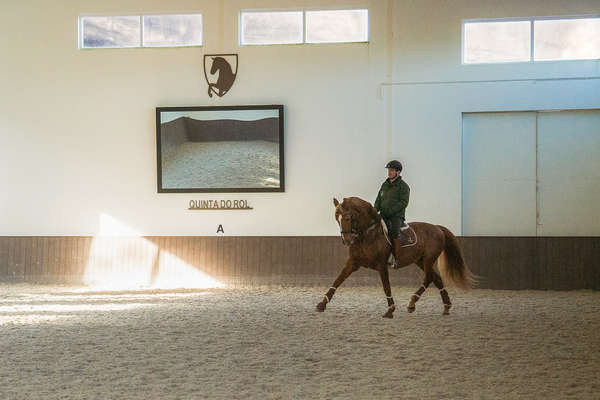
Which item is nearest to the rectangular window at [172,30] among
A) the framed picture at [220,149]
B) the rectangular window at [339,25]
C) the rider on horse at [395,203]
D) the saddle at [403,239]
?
the framed picture at [220,149]

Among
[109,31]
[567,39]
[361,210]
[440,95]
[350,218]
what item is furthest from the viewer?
[109,31]

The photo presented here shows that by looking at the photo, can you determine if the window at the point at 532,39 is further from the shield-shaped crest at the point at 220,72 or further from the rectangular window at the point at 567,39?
the shield-shaped crest at the point at 220,72

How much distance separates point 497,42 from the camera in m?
10.1

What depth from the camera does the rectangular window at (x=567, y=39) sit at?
997cm

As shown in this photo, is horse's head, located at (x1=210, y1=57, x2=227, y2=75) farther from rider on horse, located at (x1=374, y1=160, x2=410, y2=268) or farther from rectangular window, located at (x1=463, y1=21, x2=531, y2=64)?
rider on horse, located at (x1=374, y1=160, x2=410, y2=268)

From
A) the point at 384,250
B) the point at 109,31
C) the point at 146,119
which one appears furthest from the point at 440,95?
the point at 109,31

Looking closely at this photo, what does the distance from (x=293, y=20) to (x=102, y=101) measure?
320 cm

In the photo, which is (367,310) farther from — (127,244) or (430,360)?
(127,244)

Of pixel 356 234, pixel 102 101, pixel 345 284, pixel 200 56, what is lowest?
pixel 345 284

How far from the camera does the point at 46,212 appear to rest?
10.9m

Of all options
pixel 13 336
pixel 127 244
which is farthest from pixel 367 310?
pixel 127 244

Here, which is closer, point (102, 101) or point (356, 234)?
point (356, 234)

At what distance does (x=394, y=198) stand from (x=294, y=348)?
2.43m

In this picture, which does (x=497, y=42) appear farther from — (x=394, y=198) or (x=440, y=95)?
(x=394, y=198)
